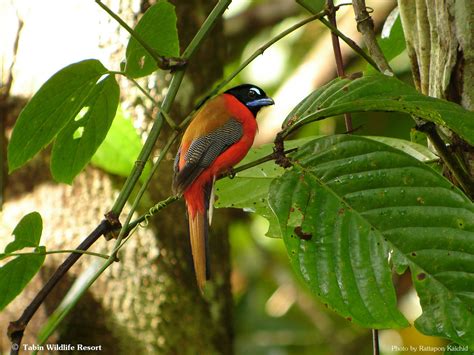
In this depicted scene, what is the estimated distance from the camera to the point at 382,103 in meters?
1.44

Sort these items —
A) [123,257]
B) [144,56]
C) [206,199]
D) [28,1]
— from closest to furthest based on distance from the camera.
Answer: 1. [144,56]
2. [206,199]
3. [123,257]
4. [28,1]

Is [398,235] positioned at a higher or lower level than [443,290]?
higher

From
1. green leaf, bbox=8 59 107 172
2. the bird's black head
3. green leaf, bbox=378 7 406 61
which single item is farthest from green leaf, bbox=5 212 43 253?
the bird's black head

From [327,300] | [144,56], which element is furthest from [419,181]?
[144,56]

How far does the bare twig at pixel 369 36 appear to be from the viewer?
175cm

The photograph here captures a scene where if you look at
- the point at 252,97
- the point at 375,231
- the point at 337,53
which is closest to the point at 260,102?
the point at 252,97

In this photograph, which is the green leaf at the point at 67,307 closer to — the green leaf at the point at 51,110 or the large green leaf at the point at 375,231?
the green leaf at the point at 51,110

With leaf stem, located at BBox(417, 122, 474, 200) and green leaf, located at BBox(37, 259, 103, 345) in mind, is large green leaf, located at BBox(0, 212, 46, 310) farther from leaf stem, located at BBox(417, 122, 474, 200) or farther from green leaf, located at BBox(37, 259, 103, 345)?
leaf stem, located at BBox(417, 122, 474, 200)

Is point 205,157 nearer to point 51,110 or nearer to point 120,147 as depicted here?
point 120,147

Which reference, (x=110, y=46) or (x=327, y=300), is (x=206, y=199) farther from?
(x=110, y=46)

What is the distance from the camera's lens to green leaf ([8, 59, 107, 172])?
5.65 feet

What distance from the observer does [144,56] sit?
1.89 metres

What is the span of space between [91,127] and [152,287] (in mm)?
1368

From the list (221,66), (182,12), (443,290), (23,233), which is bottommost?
(443,290)
